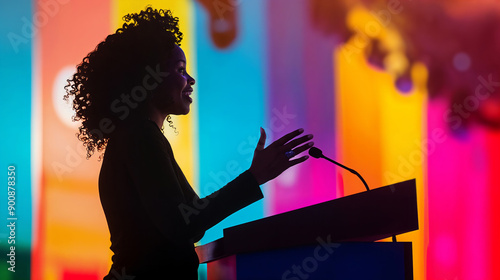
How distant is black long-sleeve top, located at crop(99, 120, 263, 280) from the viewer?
3.84 ft

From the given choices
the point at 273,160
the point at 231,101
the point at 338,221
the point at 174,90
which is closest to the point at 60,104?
the point at 231,101

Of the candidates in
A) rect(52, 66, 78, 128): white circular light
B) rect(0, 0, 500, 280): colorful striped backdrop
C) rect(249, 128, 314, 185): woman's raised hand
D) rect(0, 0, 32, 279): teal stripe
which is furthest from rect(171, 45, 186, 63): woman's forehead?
rect(0, 0, 32, 279): teal stripe

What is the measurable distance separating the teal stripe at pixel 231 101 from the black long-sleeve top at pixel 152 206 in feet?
4.95

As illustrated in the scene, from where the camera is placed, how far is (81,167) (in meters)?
2.74

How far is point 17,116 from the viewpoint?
2727mm

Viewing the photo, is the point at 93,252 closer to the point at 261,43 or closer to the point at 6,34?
the point at 6,34

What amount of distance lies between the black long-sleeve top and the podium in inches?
3.1

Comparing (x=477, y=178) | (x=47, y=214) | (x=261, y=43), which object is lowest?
(x=47, y=214)

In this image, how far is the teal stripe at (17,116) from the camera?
2.67m

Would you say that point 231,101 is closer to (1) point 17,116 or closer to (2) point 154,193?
(1) point 17,116

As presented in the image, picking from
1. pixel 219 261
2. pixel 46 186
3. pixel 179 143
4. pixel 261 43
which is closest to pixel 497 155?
pixel 261 43

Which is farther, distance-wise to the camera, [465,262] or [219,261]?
[465,262]

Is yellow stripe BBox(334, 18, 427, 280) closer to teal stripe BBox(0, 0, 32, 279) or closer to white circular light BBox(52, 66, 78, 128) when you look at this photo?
white circular light BBox(52, 66, 78, 128)

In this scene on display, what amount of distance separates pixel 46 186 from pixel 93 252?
1.34ft
